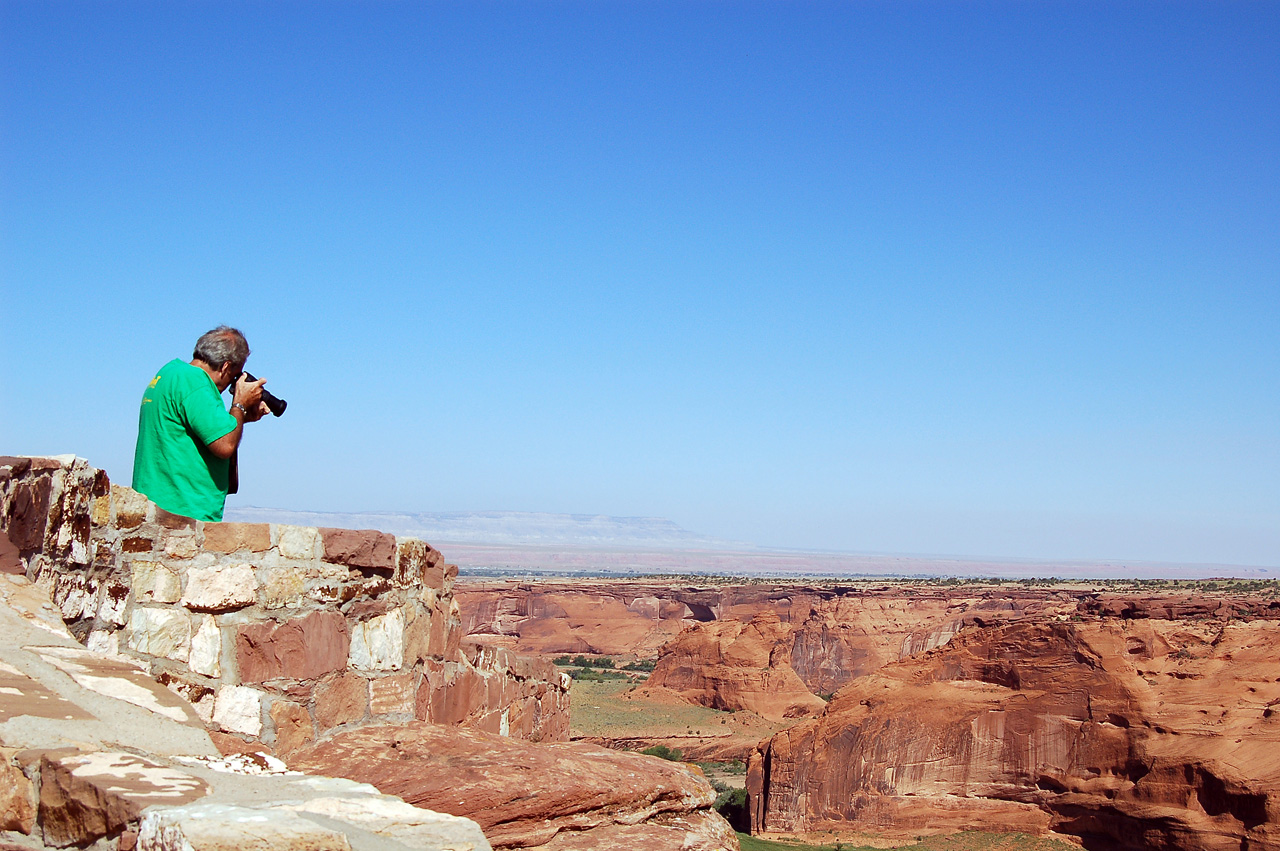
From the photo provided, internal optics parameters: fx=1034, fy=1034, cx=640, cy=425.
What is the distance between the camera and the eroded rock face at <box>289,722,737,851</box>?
383 centimetres

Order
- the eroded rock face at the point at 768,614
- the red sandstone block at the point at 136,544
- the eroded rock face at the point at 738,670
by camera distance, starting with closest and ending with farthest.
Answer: the red sandstone block at the point at 136,544 < the eroded rock face at the point at 738,670 < the eroded rock face at the point at 768,614

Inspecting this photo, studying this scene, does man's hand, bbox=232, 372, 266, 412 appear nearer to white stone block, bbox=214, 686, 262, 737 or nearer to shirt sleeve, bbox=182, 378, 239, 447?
shirt sleeve, bbox=182, 378, 239, 447

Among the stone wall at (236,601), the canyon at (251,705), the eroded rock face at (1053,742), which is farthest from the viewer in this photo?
the eroded rock face at (1053,742)

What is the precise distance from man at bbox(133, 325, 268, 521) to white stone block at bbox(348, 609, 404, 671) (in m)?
0.81

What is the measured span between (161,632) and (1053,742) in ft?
72.7

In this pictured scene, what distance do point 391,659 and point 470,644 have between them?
4.72ft

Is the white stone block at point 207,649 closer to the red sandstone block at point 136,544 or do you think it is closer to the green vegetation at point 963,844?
the red sandstone block at point 136,544

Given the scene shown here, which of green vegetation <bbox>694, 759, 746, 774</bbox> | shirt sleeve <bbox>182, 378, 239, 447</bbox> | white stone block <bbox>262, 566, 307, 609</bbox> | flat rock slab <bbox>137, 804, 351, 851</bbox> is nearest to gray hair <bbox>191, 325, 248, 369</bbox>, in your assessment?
shirt sleeve <bbox>182, 378, 239, 447</bbox>

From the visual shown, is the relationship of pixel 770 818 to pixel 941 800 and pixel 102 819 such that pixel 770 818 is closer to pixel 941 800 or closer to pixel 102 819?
pixel 941 800

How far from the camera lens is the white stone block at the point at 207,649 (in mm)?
4141

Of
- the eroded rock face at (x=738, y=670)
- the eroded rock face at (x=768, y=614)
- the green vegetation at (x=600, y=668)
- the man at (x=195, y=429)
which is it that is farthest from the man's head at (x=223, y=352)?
the green vegetation at (x=600, y=668)

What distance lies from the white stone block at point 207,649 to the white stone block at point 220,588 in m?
0.07

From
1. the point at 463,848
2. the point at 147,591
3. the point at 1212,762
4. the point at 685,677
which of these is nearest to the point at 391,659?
the point at 147,591

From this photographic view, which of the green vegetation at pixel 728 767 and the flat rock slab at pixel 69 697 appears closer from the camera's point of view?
the flat rock slab at pixel 69 697
